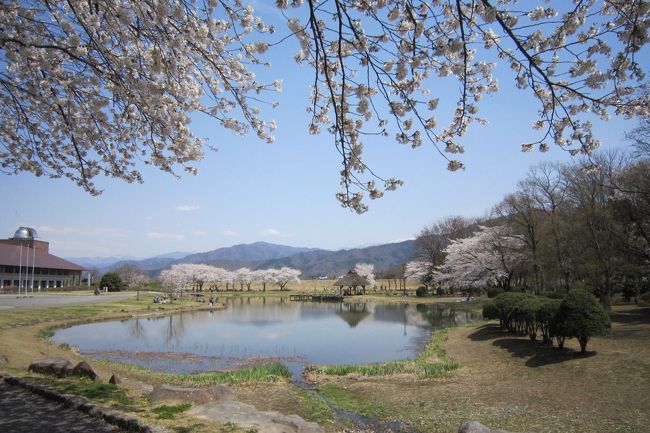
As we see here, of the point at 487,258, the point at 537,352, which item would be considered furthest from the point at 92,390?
the point at 487,258

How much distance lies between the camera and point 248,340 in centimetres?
2188

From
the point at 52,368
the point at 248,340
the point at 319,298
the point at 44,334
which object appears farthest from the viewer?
the point at 319,298

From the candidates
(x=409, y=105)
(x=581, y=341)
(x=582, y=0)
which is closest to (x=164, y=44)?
(x=409, y=105)

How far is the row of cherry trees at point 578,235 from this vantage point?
68.7ft

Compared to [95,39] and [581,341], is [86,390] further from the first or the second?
[581,341]

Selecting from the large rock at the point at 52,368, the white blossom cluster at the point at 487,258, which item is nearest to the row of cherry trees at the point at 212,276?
the white blossom cluster at the point at 487,258

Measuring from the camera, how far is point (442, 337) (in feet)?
64.1

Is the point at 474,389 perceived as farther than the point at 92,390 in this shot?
Yes

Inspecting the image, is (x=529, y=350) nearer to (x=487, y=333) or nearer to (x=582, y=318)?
(x=582, y=318)

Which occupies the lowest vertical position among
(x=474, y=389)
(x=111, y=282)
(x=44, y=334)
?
(x=44, y=334)

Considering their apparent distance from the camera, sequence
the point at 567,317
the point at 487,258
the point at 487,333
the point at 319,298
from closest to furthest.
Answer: the point at 567,317, the point at 487,333, the point at 487,258, the point at 319,298

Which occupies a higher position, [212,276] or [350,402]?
[212,276]

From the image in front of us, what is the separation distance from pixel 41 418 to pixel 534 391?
368 inches

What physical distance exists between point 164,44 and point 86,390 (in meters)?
6.00
